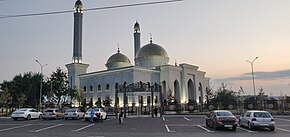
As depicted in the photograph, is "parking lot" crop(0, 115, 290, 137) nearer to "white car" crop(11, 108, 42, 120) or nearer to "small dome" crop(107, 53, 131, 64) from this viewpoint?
"white car" crop(11, 108, 42, 120)

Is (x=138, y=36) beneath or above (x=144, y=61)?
above

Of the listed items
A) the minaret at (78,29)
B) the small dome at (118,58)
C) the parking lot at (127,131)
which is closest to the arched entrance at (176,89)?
the small dome at (118,58)

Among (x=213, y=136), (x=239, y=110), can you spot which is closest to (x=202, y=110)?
(x=239, y=110)

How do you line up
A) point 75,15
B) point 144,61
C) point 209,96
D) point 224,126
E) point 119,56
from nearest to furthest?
point 224,126, point 209,96, point 75,15, point 144,61, point 119,56

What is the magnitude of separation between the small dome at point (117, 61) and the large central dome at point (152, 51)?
529cm

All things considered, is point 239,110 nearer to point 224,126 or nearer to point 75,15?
point 224,126

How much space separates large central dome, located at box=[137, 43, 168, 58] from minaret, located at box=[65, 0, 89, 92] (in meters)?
14.9

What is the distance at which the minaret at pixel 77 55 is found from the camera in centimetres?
6950

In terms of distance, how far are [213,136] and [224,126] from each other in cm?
327

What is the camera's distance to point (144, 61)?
7650cm

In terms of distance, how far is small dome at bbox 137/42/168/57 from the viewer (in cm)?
7631

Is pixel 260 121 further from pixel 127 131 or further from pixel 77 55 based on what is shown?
pixel 77 55

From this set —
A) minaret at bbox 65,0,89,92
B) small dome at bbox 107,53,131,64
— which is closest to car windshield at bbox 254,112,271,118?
minaret at bbox 65,0,89,92

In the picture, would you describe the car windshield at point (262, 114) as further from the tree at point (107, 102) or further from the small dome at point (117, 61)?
the small dome at point (117, 61)
